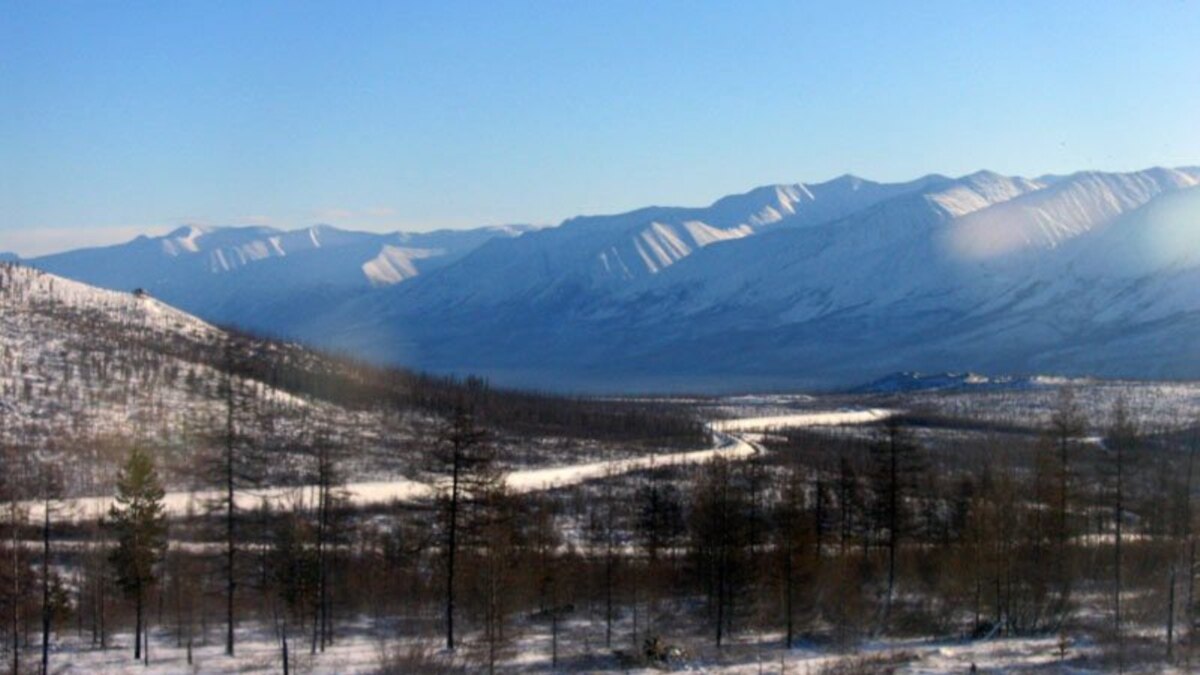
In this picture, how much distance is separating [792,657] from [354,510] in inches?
1549

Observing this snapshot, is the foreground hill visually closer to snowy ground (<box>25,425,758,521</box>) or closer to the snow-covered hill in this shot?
the snow-covered hill

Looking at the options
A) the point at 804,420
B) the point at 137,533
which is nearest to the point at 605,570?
the point at 137,533

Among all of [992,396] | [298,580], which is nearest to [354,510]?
[298,580]

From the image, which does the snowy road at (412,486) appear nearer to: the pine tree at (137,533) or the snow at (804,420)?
the snow at (804,420)

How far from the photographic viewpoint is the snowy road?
67688 mm

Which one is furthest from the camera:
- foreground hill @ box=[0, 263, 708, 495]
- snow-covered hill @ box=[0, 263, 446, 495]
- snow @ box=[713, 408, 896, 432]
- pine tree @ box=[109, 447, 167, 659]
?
snow @ box=[713, 408, 896, 432]

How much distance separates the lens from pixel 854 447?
107 meters

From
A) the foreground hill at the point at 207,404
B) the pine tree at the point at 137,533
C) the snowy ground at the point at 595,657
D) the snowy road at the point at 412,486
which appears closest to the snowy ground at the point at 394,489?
the snowy road at the point at 412,486

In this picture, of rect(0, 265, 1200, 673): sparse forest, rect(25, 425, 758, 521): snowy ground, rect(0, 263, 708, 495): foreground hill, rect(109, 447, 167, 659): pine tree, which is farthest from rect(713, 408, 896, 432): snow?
rect(109, 447, 167, 659): pine tree

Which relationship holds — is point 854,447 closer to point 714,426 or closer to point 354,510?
point 714,426

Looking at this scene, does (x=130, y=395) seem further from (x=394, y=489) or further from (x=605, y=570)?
(x=605, y=570)

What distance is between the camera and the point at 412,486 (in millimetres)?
84125

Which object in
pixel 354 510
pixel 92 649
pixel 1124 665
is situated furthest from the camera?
pixel 354 510

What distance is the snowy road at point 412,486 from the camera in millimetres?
67688
